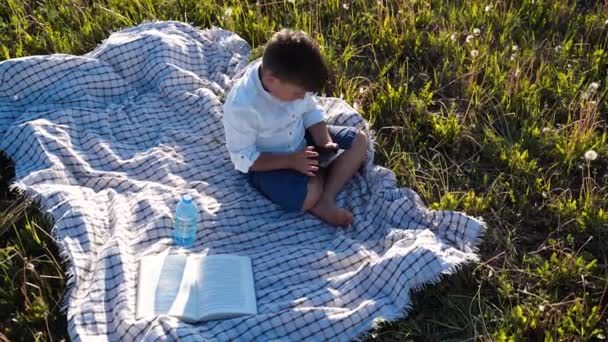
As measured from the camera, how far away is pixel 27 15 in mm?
4953

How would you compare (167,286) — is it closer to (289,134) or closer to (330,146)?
(289,134)

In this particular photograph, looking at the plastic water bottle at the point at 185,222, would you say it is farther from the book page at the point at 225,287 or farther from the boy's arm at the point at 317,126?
the boy's arm at the point at 317,126

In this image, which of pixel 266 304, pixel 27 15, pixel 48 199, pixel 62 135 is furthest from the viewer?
pixel 27 15

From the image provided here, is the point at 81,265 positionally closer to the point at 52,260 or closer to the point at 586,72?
the point at 52,260

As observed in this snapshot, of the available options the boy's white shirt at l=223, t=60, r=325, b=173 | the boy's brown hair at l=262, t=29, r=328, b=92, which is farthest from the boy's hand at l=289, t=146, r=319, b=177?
the boy's brown hair at l=262, t=29, r=328, b=92

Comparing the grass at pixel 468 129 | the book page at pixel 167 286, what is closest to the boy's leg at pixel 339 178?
the grass at pixel 468 129

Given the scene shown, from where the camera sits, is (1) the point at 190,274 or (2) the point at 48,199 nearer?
(1) the point at 190,274

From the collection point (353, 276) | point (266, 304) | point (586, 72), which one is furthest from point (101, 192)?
point (586, 72)

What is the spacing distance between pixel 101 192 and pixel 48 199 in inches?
10.3

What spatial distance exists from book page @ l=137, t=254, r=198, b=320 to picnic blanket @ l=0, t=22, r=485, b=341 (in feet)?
0.19

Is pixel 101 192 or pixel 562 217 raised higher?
pixel 101 192

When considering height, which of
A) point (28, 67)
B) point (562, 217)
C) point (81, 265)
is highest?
point (28, 67)

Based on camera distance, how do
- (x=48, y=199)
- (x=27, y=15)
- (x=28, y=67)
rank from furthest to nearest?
1. (x=27, y=15)
2. (x=28, y=67)
3. (x=48, y=199)

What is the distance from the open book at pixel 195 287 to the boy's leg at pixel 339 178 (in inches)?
20.9
